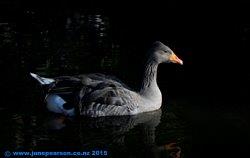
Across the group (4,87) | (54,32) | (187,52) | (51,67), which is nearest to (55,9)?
(54,32)

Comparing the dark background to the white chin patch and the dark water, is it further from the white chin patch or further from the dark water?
the white chin patch

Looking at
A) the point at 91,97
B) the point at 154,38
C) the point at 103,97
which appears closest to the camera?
the point at 91,97

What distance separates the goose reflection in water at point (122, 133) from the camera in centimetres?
1225

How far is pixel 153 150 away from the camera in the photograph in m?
12.3

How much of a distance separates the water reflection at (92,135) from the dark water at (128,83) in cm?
2

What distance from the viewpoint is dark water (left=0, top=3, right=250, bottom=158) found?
41.2ft

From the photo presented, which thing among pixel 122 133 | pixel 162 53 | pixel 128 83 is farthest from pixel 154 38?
pixel 122 133

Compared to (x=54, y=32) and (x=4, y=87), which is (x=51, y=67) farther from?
(x=54, y=32)

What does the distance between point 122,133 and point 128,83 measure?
403 centimetres

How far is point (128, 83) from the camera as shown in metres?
17.1

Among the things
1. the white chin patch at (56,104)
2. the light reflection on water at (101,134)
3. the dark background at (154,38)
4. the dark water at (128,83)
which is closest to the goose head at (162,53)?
the dark water at (128,83)

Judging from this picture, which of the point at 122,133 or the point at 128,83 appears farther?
the point at 128,83

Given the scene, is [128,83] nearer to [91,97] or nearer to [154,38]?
[91,97]

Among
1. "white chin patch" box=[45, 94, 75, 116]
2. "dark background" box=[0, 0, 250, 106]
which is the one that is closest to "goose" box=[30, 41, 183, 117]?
"white chin patch" box=[45, 94, 75, 116]
